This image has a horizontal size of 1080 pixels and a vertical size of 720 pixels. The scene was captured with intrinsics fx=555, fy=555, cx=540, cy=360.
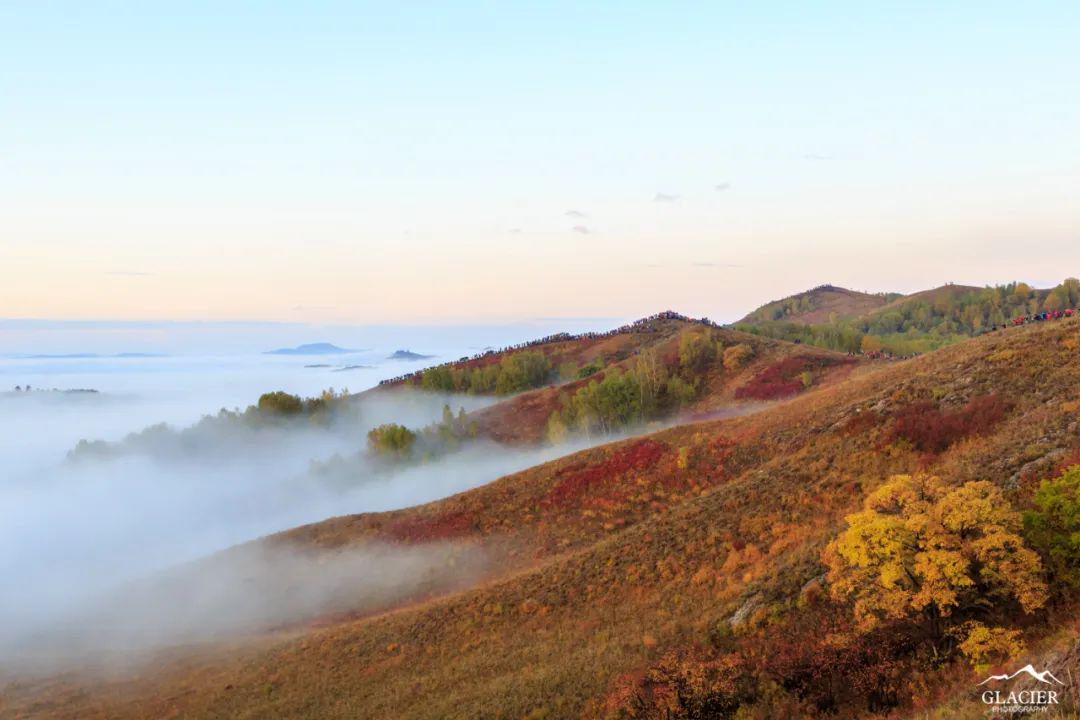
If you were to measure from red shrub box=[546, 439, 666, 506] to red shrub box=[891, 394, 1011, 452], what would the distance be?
73.5 feet

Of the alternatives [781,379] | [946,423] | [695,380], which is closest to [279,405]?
[695,380]

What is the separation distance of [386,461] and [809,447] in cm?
8904

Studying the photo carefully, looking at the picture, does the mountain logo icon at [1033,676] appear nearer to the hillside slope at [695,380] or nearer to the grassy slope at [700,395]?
the hillside slope at [695,380]

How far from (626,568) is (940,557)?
67.3ft

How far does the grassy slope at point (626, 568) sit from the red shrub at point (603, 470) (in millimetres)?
380

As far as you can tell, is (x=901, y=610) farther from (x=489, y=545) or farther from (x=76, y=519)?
(x=76, y=519)

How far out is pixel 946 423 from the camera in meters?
35.8

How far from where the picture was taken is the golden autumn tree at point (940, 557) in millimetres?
15922

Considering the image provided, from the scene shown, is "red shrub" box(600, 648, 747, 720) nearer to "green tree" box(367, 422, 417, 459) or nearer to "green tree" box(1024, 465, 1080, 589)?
Answer: "green tree" box(1024, 465, 1080, 589)

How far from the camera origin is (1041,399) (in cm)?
3362

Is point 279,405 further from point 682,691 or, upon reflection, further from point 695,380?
point 682,691

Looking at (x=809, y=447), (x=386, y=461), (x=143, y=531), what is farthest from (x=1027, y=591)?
(x=143, y=531)

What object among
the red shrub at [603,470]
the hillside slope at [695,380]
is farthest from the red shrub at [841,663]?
the hillside slope at [695,380]

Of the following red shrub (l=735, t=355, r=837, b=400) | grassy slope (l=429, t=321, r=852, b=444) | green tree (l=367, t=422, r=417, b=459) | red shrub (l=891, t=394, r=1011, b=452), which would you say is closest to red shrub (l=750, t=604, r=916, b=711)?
red shrub (l=891, t=394, r=1011, b=452)
